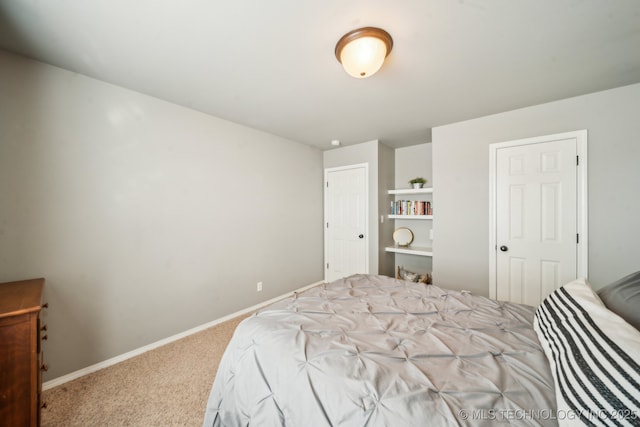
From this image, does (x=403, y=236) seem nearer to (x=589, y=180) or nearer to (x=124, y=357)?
(x=589, y=180)

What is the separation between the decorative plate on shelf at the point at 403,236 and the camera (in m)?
3.87

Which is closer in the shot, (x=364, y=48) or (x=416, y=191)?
(x=364, y=48)

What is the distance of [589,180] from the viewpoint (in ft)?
7.50

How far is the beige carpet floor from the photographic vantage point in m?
1.51

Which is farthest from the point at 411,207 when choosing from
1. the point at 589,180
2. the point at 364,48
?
the point at 364,48

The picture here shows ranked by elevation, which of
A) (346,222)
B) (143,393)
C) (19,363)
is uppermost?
(346,222)

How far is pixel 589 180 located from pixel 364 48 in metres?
2.56

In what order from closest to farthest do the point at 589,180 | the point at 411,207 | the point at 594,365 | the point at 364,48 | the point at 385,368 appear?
the point at 594,365 → the point at 385,368 → the point at 364,48 → the point at 589,180 → the point at 411,207

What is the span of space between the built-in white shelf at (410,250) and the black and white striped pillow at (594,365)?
235cm

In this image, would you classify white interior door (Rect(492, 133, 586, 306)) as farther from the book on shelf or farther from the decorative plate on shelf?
the decorative plate on shelf

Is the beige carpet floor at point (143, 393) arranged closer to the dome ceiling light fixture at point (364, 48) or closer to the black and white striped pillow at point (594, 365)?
the black and white striped pillow at point (594, 365)

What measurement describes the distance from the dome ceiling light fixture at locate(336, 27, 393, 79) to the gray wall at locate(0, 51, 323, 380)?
1.85 meters

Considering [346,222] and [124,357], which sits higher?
[346,222]

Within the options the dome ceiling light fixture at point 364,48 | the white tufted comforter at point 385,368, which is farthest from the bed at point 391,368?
the dome ceiling light fixture at point 364,48
